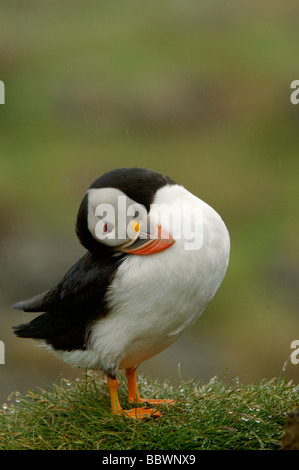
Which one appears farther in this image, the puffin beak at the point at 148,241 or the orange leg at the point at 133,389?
the orange leg at the point at 133,389

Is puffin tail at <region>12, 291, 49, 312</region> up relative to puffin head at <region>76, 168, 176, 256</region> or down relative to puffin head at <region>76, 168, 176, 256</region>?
down

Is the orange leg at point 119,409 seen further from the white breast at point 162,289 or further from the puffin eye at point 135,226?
the puffin eye at point 135,226

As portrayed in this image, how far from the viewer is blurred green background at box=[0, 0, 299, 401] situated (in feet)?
34.7

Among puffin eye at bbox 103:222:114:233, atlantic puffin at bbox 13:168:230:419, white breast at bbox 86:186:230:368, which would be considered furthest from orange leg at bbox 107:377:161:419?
puffin eye at bbox 103:222:114:233

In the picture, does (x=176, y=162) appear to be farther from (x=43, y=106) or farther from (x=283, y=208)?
(x=43, y=106)

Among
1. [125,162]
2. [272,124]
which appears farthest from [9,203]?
[272,124]

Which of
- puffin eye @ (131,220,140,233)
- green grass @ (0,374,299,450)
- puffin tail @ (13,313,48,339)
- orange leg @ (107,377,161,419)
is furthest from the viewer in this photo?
puffin tail @ (13,313,48,339)

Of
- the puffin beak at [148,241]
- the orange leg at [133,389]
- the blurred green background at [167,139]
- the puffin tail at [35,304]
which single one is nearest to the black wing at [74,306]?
the puffin tail at [35,304]

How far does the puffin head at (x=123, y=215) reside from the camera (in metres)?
4.80

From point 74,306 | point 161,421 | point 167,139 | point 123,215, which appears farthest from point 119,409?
point 167,139

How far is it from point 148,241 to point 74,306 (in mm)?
641

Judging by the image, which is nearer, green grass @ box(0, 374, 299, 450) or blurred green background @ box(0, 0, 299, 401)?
green grass @ box(0, 374, 299, 450)

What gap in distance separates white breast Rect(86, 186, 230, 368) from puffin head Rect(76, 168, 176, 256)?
55 mm

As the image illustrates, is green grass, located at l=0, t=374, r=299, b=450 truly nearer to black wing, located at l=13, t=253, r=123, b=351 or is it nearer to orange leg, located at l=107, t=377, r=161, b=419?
orange leg, located at l=107, t=377, r=161, b=419
